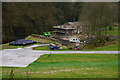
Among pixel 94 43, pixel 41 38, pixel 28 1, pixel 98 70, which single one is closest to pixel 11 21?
pixel 28 1

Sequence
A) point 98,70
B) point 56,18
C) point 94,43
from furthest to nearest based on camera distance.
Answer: point 56,18 < point 94,43 < point 98,70

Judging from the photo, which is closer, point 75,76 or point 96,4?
point 75,76

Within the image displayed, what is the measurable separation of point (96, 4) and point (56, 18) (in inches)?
1448

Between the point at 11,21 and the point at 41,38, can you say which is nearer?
the point at 41,38

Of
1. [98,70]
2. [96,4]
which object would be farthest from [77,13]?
[98,70]

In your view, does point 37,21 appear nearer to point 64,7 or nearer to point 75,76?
point 64,7

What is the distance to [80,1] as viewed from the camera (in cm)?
7706

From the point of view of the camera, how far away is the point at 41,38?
138 feet

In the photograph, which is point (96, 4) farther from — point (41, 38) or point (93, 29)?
point (41, 38)

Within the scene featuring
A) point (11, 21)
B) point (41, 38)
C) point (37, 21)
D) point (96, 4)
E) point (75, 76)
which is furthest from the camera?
point (37, 21)

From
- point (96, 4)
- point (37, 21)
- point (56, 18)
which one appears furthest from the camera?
point (56, 18)

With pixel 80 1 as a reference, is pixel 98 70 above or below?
below

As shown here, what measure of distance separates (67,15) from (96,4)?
40.4 m

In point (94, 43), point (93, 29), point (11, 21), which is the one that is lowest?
point (94, 43)
